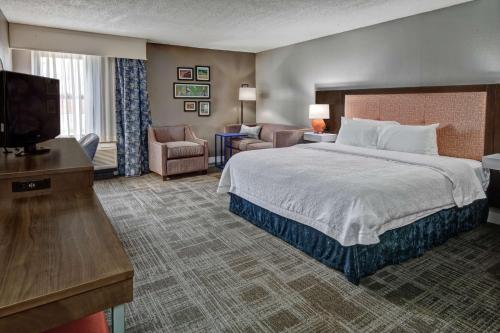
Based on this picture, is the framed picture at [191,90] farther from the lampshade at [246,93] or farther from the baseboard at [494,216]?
the baseboard at [494,216]

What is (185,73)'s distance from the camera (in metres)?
6.58

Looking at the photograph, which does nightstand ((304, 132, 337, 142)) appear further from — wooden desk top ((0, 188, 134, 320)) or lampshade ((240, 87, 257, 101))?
wooden desk top ((0, 188, 134, 320))

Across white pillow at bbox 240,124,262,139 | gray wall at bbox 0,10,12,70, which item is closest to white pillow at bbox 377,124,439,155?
white pillow at bbox 240,124,262,139

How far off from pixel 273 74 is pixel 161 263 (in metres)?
5.10

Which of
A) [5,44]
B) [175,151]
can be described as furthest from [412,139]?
[5,44]

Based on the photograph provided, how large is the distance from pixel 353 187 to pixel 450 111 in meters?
2.15

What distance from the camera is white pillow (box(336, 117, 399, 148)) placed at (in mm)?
4199

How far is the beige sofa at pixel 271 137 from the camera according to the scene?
548 centimetres

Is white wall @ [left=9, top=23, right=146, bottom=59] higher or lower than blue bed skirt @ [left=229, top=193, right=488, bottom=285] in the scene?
higher

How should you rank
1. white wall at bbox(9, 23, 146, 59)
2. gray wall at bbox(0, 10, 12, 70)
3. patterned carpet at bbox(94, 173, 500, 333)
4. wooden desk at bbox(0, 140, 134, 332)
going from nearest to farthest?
wooden desk at bbox(0, 140, 134, 332), patterned carpet at bbox(94, 173, 500, 333), gray wall at bbox(0, 10, 12, 70), white wall at bbox(9, 23, 146, 59)

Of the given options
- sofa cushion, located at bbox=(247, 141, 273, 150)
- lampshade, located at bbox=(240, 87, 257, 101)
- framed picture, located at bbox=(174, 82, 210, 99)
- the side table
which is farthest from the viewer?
lampshade, located at bbox=(240, 87, 257, 101)

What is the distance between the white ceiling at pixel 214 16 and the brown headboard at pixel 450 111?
A: 0.98 metres

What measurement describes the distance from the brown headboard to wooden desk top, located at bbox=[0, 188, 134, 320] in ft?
12.6

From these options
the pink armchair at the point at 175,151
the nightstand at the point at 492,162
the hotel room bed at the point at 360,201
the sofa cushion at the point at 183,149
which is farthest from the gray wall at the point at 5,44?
the nightstand at the point at 492,162
